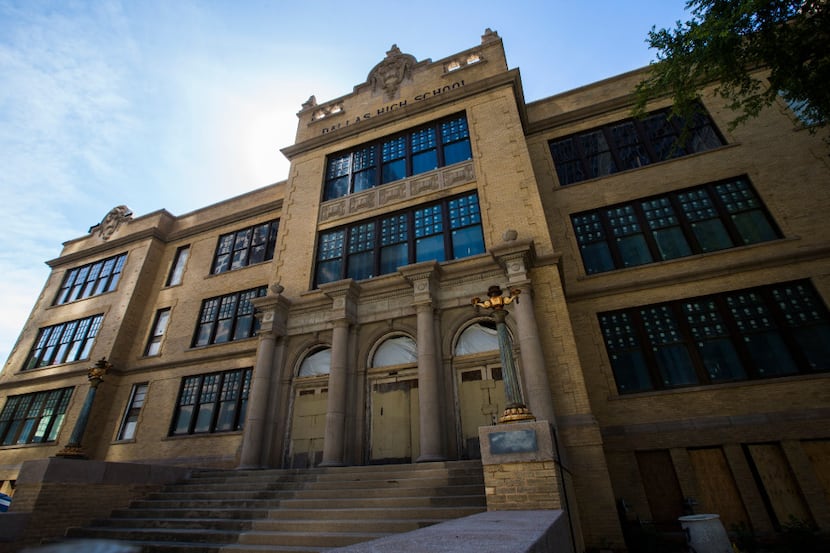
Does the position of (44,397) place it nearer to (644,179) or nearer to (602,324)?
(602,324)

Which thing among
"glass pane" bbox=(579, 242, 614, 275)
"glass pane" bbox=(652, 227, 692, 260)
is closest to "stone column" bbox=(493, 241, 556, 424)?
"glass pane" bbox=(579, 242, 614, 275)

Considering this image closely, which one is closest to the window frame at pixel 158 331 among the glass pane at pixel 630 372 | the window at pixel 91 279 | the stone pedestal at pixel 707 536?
the window at pixel 91 279

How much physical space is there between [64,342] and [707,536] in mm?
28478

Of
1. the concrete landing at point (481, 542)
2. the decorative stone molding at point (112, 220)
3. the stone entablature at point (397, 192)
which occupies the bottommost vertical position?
the concrete landing at point (481, 542)

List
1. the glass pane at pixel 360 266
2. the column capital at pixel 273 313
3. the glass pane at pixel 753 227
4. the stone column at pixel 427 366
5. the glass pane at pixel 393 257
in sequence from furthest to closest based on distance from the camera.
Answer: the glass pane at pixel 360 266 → the glass pane at pixel 393 257 → the column capital at pixel 273 313 → the glass pane at pixel 753 227 → the stone column at pixel 427 366

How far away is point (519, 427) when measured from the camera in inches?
267

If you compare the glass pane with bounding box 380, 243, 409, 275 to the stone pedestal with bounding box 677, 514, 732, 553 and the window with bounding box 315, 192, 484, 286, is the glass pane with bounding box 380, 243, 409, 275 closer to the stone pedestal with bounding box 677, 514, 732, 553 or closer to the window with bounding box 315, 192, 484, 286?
the window with bounding box 315, 192, 484, 286

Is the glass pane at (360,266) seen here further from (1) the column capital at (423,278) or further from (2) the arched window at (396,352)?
(2) the arched window at (396,352)

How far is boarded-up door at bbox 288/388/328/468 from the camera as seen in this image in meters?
12.8

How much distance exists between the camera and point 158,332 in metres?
20.2

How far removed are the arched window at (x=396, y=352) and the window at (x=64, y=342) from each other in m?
17.0

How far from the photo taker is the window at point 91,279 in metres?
22.9

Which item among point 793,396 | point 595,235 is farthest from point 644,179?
point 793,396

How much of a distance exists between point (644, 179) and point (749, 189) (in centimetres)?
319
